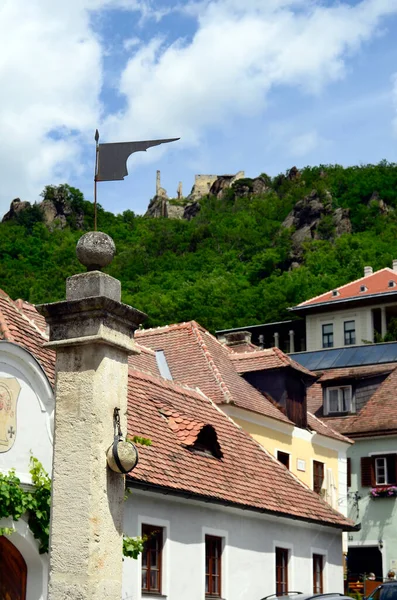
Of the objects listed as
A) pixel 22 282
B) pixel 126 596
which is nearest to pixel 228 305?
pixel 22 282

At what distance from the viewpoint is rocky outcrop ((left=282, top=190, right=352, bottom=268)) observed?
109750 mm

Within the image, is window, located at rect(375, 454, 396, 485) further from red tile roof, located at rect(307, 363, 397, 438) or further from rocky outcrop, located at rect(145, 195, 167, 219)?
rocky outcrop, located at rect(145, 195, 167, 219)

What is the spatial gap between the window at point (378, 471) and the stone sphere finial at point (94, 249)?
29.2m

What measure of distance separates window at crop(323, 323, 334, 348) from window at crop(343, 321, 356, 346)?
3.41 ft

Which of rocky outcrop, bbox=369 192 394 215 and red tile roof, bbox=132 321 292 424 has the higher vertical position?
rocky outcrop, bbox=369 192 394 215

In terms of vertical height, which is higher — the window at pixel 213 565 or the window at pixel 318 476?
the window at pixel 318 476

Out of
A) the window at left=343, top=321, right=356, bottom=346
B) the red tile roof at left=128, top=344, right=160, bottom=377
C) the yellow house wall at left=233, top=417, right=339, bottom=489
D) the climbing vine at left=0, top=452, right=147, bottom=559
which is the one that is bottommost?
the climbing vine at left=0, top=452, right=147, bottom=559

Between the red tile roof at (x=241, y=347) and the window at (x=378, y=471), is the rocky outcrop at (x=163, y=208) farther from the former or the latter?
the red tile roof at (x=241, y=347)

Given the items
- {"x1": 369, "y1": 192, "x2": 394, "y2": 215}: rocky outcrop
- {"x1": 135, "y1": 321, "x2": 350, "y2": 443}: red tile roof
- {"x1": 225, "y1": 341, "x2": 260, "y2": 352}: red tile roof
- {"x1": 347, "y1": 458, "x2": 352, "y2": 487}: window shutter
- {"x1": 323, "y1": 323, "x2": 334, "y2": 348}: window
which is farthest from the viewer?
{"x1": 369, "y1": 192, "x2": 394, "y2": 215}: rocky outcrop

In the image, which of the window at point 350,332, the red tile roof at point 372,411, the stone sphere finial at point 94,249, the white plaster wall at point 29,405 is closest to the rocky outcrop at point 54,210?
the window at point 350,332

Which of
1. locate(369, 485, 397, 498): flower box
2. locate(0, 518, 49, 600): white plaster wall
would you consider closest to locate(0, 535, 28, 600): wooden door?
locate(0, 518, 49, 600): white plaster wall

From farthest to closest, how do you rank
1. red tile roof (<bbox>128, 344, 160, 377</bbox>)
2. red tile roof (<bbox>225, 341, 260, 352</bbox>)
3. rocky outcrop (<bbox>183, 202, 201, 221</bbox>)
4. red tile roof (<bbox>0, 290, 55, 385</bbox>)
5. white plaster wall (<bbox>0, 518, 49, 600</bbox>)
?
rocky outcrop (<bbox>183, 202, 201, 221</bbox>), red tile roof (<bbox>225, 341, 260, 352</bbox>), red tile roof (<bbox>128, 344, 160, 377</bbox>), red tile roof (<bbox>0, 290, 55, 385</bbox>), white plaster wall (<bbox>0, 518, 49, 600</bbox>)

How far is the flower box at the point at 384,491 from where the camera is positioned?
38688 mm

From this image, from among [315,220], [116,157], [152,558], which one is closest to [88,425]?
[116,157]
